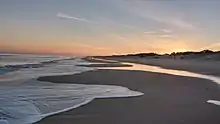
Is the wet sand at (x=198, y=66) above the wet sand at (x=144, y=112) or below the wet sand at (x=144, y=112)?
above

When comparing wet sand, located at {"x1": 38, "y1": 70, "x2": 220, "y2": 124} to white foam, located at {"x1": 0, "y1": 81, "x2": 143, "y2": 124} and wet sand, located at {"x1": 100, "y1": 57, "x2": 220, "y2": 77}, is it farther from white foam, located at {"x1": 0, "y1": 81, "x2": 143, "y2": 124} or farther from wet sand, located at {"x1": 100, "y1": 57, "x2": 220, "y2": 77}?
wet sand, located at {"x1": 100, "y1": 57, "x2": 220, "y2": 77}

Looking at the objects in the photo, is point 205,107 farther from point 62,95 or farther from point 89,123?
point 62,95

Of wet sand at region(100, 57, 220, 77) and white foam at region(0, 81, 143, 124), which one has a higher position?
wet sand at region(100, 57, 220, 77)

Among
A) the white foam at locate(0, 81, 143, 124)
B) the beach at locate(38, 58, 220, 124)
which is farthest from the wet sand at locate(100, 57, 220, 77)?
the white foam at locate(0, 81, 143, 124)

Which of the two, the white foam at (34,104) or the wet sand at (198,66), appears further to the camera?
the wet sand at (198,66)

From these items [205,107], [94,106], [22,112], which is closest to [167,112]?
[205,107]

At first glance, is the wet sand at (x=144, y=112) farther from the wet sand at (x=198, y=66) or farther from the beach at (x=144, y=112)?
the wet sand at (x=198, y=66)

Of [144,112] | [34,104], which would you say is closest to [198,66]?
[144,112]

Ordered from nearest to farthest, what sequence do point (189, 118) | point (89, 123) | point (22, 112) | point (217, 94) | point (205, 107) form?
point (89, 123)
point (189, 118)
point (22, 112)
point (205, 107)
point (217, 94)

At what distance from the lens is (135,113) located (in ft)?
23.1

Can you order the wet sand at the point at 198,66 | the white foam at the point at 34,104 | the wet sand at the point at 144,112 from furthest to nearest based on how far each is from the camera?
the wet sand at the point at 198,66, the white foam at the point at 34,104, the wet sand at the point at 144,112

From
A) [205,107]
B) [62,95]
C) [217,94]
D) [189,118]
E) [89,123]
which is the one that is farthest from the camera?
[217,94]

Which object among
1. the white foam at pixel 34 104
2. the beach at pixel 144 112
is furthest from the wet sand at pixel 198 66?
the white foam at pixel 34 104

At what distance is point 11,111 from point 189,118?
4.34 metres
